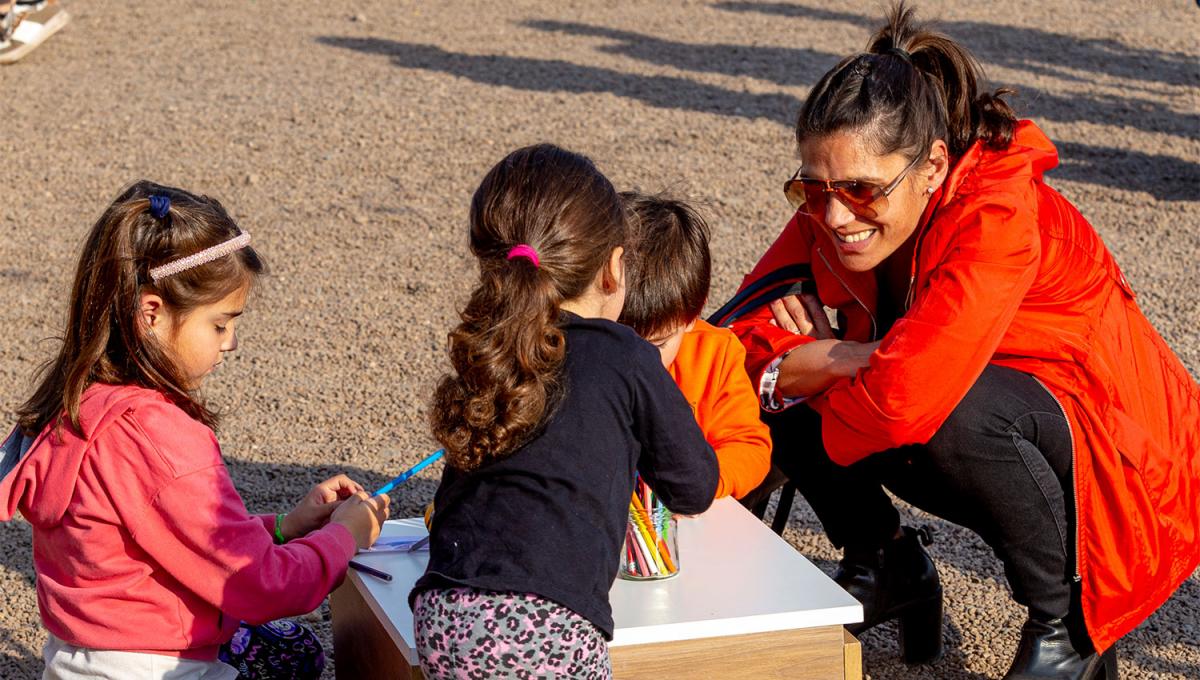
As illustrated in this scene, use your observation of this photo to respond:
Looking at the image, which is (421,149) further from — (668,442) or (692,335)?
(668,442)

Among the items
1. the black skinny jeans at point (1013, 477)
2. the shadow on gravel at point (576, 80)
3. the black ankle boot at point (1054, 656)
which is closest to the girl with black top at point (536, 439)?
the black skinny jeans at point (1013, 477)

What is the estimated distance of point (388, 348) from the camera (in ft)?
15.2

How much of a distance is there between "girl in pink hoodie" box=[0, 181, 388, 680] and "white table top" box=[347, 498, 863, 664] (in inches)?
5.5

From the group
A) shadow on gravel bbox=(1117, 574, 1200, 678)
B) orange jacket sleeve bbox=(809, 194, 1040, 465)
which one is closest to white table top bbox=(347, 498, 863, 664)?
orange jacket sleeve bbox=(809, 194, 1040, 465)

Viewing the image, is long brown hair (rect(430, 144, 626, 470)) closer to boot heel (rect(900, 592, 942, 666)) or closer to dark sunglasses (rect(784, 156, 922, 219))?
dark sunglasses (rect(784, 156, 922, 219))

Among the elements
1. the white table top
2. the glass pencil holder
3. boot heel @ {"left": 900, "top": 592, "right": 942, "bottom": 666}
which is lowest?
boot heel @ {"left": 900, "top": 592, "right": 942, "bottom": 666}

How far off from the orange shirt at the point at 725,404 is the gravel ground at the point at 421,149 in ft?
2.21

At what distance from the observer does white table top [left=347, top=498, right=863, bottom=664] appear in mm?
2078

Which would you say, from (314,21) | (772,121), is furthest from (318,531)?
(314,21)

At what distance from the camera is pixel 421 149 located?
22.4 ft

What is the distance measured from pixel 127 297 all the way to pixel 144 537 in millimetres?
364

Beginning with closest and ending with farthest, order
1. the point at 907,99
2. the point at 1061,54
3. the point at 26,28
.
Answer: the point at 907,99, the point at 26,28, the point at 1061,54

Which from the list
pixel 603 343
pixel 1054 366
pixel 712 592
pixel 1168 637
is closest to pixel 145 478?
pixel 603 343

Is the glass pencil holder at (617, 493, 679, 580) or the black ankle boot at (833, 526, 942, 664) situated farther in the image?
the black ankle boot at (833, 526, 942, 664)
